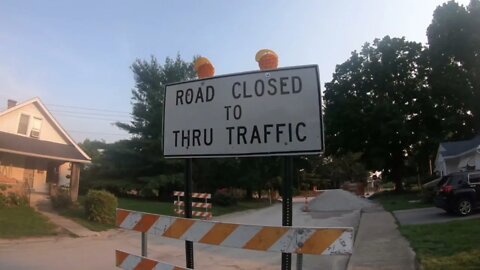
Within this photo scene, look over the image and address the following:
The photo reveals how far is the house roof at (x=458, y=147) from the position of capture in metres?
37.1

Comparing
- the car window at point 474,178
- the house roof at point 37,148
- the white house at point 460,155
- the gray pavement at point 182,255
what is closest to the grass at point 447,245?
the gray pavement at point 182,255

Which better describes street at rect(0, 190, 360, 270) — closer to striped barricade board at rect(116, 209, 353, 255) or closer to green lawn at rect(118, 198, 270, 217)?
striped barricade board at rect(116, 209, 353, 255)

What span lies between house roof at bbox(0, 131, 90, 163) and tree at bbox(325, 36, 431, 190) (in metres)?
29.9

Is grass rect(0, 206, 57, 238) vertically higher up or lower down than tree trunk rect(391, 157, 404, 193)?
lower down

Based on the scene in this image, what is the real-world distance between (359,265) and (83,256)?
271 inches

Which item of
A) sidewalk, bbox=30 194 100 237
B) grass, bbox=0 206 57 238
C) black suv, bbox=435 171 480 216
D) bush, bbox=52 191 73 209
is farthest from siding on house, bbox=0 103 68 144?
black suv, bbox=435 171 480 216

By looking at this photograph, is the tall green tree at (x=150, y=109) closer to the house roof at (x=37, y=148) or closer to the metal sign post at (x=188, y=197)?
the house roof at (x=37, y=148)

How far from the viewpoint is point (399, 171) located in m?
50.8

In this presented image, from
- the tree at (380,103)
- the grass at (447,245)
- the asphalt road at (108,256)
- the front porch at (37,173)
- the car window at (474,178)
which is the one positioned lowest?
the asphalt road at (108,256)

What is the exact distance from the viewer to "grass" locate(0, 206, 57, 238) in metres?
16.2

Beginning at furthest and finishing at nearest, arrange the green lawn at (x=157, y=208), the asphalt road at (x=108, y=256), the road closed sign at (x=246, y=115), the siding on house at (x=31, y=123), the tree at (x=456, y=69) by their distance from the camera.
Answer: the tree at (x=456, y=69) → the siding on house at (x=31, y=123) → the green lawn at (x=157, y=208) → the asphalt road at (x=108, y=256) → the road closed sign at (x=246, y=115)

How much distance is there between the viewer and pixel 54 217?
20938mm

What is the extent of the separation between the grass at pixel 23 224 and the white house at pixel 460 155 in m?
30.8

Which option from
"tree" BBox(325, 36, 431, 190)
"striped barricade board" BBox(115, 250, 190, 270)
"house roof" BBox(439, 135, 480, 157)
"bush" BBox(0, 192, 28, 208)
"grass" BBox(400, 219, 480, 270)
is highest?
"tree" BBox(325, 36, 431, 190)
